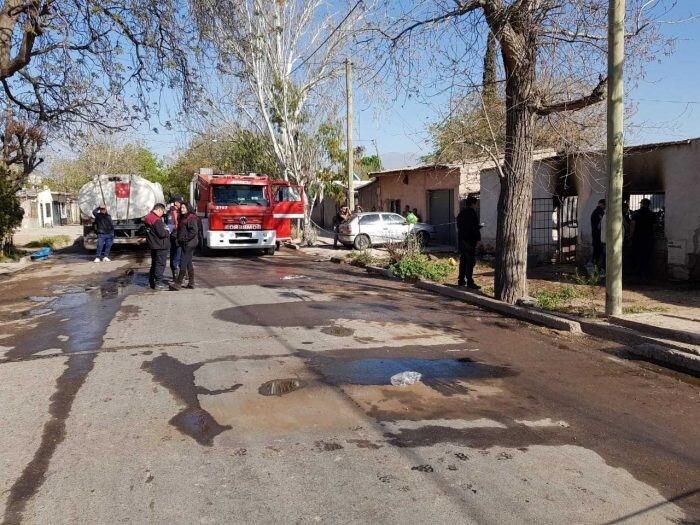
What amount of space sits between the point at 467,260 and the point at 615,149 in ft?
14.7

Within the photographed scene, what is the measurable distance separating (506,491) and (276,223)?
18.9 meters

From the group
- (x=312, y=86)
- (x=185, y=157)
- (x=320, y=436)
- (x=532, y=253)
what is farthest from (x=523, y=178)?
(x=185, y=157)

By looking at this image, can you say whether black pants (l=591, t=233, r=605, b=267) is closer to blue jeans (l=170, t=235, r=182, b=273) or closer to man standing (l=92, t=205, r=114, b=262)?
blue jeans (l=170, t=235, r=182, b=273)

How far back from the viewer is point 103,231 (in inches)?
780

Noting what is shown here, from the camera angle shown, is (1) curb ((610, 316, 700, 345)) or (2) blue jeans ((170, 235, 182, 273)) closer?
(1) curb ((610, 316, 700, 345))

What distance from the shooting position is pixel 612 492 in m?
4.04

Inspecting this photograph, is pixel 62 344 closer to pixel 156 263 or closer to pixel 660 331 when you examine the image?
pixel 156 263

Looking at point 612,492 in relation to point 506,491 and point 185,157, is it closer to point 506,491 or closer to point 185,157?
point 506,491

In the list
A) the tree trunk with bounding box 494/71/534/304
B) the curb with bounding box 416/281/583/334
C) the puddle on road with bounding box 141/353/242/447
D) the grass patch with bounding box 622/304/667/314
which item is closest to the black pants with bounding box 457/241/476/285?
the curb with bounding box 416/281/583/334

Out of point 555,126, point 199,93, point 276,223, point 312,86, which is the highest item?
point 312,86

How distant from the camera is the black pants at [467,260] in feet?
42.3

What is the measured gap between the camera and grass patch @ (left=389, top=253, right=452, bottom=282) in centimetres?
1465

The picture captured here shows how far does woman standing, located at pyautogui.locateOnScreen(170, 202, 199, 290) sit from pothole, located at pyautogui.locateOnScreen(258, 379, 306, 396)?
23.6 ft

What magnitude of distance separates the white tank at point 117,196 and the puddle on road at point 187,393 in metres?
18.0
